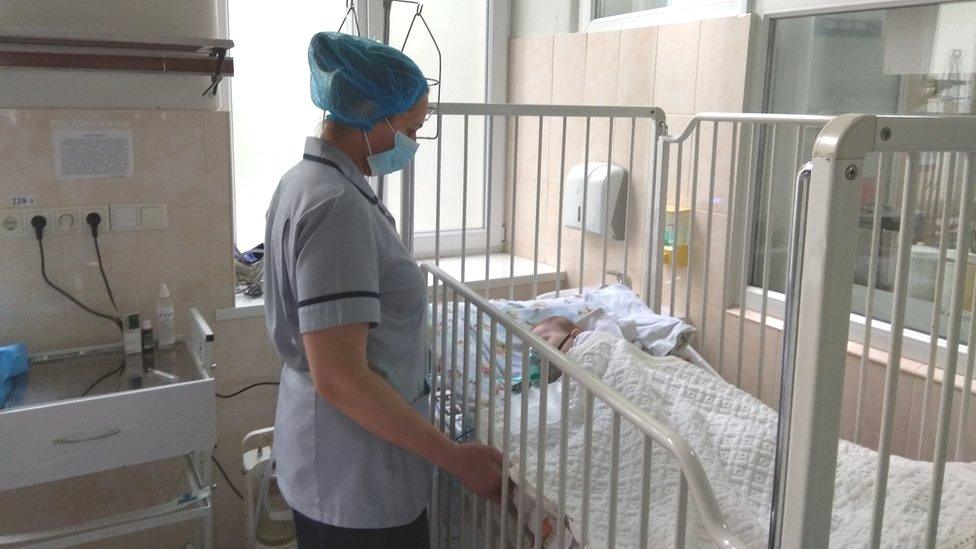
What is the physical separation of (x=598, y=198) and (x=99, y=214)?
1.45m

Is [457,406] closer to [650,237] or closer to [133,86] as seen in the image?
[650,237]

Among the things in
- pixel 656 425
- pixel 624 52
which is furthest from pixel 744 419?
pixel 624 52

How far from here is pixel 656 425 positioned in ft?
3.23

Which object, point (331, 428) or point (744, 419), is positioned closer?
point (331, 428)

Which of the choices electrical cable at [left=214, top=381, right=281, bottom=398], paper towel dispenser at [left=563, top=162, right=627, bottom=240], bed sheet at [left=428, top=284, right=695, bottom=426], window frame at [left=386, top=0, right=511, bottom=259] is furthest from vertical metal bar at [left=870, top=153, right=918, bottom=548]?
window frame at [left=386, top=0, right=511, bottom=259]

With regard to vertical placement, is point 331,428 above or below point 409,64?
below

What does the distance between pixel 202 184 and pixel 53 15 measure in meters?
0.53

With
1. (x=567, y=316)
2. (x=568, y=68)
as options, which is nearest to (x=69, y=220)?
(x=567, y=316)

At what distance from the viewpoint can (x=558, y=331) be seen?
187 cm

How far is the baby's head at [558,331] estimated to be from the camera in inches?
72.1

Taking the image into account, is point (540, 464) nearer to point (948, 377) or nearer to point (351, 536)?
point (351, 536)

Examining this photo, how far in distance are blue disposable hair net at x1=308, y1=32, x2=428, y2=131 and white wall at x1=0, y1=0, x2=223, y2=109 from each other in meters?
0.87

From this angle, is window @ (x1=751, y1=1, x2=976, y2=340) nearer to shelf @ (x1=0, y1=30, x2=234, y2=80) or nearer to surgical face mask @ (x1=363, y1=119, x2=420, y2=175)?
surgical face mask @ (x1=363, y1=119, x2=420, y2=175)

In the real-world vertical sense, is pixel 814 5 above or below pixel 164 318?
above
